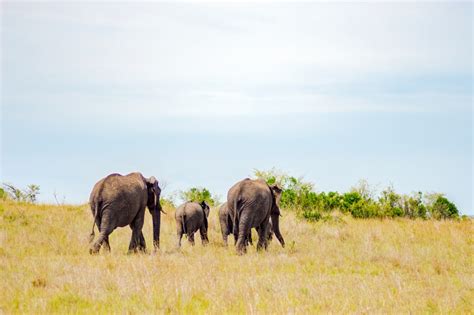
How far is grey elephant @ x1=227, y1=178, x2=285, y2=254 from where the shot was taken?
55.7ft

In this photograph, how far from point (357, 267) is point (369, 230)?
28.0ft

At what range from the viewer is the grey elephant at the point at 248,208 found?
17.0m

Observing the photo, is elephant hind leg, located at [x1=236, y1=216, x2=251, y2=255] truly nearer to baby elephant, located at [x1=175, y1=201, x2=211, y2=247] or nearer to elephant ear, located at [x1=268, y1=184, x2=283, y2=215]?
elephant ear, located at [x1=268, y1=184, x2=283, y2=215]

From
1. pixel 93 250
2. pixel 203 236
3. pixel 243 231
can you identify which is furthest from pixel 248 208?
pixel 93 250

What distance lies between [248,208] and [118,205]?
3.65 m

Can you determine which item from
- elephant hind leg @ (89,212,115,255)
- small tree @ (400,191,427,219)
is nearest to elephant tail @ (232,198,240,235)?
elephant hind leg @ (89,212,115,255)

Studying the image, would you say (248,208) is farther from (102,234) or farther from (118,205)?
(102,234)

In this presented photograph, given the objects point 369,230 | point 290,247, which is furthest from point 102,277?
point 369,230

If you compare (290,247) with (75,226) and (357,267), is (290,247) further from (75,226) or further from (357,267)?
(75,226)

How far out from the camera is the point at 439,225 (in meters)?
24.6

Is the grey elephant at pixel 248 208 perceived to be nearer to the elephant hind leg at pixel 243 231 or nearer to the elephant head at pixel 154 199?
the elephant hind leg at pixel 243 231

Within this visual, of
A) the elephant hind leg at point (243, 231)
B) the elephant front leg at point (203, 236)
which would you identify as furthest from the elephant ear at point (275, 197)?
the elephant front leg at point (203, 236)

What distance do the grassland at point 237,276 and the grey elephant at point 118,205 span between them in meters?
0.83

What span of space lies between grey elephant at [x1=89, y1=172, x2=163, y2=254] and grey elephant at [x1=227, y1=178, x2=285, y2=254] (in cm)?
247
